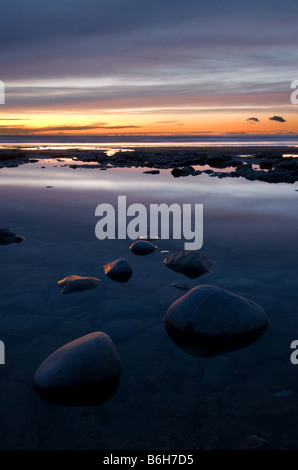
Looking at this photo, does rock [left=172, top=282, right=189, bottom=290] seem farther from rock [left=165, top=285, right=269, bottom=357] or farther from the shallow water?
rock [left=165, top=285, right=269, bottom=357]

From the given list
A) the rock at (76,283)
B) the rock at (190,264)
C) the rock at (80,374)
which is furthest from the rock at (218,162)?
the rock at (80,374)

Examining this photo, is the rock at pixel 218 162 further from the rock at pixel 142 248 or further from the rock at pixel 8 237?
the rock at pixel 8 237

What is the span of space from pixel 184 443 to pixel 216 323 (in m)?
0.92

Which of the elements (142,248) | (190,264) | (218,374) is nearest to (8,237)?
(142,248)

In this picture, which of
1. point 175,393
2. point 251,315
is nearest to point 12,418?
point 175,393

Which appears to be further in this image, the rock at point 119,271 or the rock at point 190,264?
the rock at point 190,264

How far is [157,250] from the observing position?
4320 mm

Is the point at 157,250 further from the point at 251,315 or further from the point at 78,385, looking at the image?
the point at 78,385

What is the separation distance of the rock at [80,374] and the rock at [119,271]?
4.40 ft

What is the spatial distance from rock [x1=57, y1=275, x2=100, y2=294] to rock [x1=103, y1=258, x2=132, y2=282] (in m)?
0.19

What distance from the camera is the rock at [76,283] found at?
10.4 ft

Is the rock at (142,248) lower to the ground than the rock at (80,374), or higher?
higher

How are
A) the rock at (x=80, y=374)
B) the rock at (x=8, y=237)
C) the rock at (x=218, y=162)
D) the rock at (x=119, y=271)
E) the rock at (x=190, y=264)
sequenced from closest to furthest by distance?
the rock at (x=80, y=374) → the rock at (x=119, y=271) → the rock at (x=190, y=264) → the rock at (x=8, y=237) → the rock at (x=218, y=162)

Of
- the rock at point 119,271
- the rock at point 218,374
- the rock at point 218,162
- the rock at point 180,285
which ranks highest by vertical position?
the rock at point 218,162
